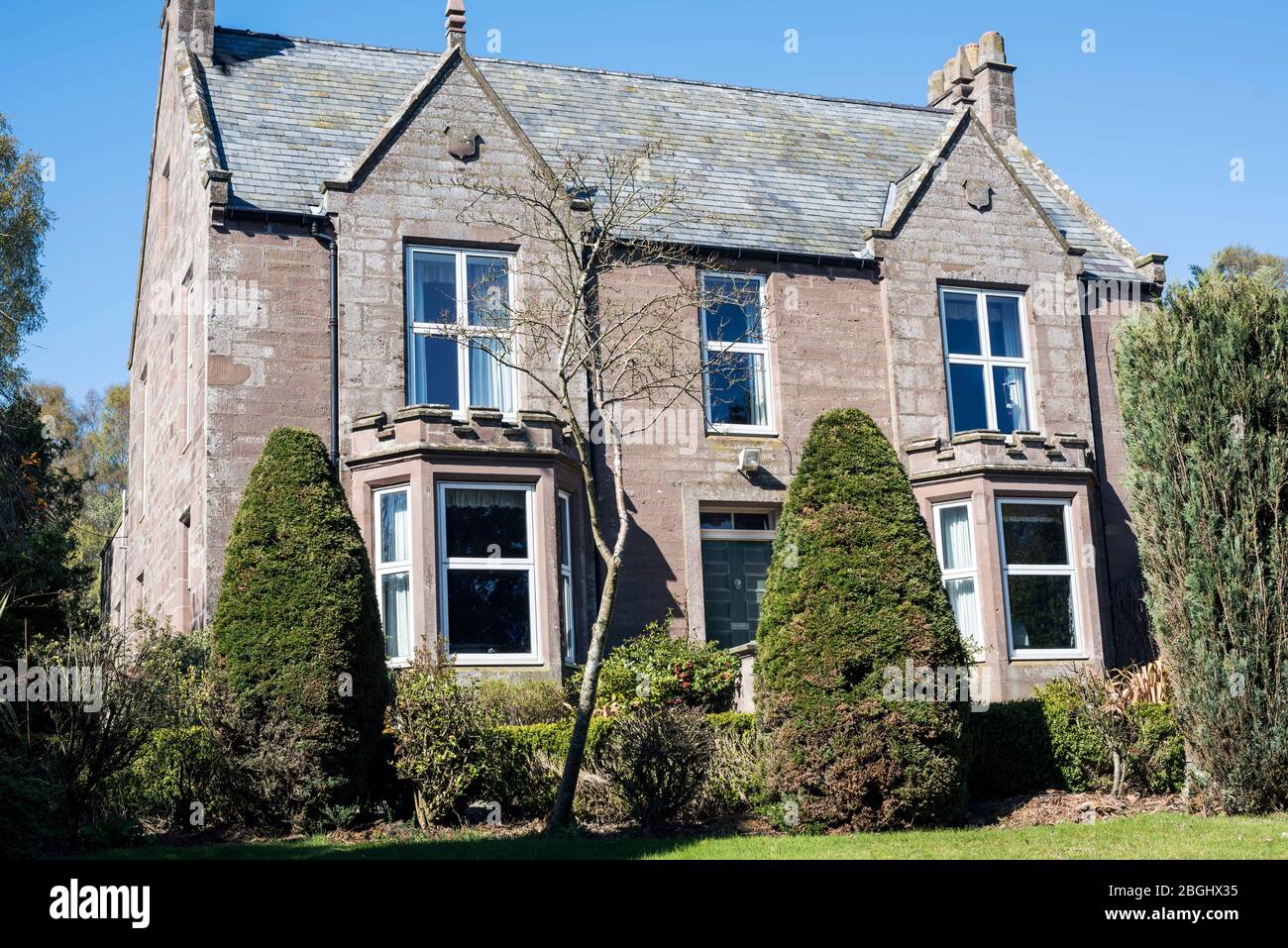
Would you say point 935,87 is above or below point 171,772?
above

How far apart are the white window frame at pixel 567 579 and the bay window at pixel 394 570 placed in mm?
1886

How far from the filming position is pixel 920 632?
12.6 meters

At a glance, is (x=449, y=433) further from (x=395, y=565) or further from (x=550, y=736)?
(x=550, y=736)

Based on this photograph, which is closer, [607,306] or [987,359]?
[607,306]

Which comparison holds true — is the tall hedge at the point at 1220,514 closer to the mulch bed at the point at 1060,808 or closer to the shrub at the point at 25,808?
the mulch bed at the point at 1060,808

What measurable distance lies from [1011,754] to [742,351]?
7285mm

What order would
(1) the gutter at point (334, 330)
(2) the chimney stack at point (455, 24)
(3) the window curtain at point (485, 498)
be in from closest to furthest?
(3) the window curtain at point (485, 498), (1) the gutter at point (334, 330), (2) the chimney stack at point (455, 24)

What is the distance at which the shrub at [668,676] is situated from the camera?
16266 millimetres

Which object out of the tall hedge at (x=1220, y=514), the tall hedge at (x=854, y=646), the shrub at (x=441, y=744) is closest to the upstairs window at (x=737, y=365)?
the tall hedge at (x=854, y=646)

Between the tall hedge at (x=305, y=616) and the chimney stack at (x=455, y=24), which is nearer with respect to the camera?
the tall hedge at (x=305, y=616)

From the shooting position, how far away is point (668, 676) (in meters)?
16.4

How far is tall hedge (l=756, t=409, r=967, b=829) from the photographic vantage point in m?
12.1

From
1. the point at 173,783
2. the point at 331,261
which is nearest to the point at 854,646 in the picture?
the point at 173,783

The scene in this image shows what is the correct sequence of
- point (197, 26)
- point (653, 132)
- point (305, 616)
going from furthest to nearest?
1. point (653, 132)
2. point (197, 26)
3. point (305, 616)
